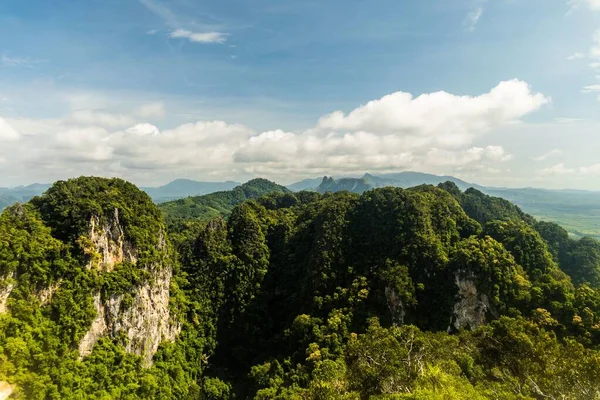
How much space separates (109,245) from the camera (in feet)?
147

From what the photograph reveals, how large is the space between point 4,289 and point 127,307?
13.7 meters

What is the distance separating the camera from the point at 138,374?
41469mm

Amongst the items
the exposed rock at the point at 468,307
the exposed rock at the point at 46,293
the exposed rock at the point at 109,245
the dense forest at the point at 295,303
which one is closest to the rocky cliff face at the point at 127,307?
the exposed rock at the point at 109,245

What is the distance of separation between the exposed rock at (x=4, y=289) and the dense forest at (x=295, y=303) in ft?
1.11

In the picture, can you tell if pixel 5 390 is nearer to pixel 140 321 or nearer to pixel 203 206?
pixel 140 321

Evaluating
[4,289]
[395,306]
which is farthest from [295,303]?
[4,289]

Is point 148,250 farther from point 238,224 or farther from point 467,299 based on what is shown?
point 467,299

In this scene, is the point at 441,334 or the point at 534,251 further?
the point at 534,251

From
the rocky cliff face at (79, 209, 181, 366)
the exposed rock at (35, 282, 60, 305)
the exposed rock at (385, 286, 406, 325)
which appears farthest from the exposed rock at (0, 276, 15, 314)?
the exposed rock at (385, 286, 406, 325)

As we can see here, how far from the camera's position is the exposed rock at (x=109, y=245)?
42.5 meters

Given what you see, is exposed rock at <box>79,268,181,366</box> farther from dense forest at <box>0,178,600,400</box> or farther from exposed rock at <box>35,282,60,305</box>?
exposed rock at <box>35,282,60,305</box>

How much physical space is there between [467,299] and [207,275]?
43.7 m

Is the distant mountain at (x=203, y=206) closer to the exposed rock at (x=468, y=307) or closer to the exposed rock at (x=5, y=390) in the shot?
the exposed rock at (x=5, y=390)

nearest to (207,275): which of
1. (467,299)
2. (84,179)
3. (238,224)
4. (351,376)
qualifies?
(238,224)
